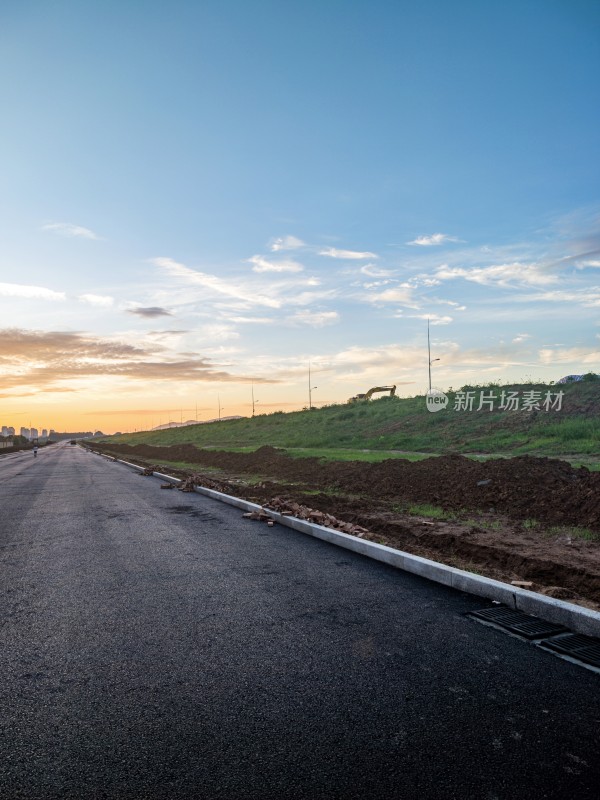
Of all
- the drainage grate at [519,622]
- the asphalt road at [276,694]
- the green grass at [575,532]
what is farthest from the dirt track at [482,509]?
the asphalt road at [276,694]

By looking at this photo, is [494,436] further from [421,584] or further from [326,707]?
[326,707]

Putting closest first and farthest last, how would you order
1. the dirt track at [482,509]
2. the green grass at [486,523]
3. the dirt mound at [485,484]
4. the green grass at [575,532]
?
1. the dirt track at [482,509]
2. the green grass at [575,532]
3. the green grass at [486,523]
4. the dirt mound at [485,484]

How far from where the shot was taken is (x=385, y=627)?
4.32 metres

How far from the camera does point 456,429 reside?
33.4 metres

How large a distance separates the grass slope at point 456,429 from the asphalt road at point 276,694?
16848mm

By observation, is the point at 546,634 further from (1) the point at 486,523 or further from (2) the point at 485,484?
(2) the point at 485,484

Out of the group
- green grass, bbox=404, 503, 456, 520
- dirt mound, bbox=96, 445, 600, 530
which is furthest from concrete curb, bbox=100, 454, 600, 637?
dirt mound, bbox=96, 445, 600, 530

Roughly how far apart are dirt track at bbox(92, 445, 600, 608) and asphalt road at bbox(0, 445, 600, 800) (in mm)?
1415

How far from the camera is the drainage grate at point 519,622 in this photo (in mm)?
4223

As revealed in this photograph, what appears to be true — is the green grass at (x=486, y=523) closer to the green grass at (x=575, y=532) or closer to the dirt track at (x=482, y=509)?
the dirt track at (x=482, y=509)

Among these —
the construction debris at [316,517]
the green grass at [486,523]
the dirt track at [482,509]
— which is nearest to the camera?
the dirt track at [482,509]

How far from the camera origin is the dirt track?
6.23m

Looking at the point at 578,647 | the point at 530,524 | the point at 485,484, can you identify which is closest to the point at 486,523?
the point at 530,524

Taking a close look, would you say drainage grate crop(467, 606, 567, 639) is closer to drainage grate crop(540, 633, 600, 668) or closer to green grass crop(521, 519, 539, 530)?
drainage grate crop(540, 633, 600, 668)
